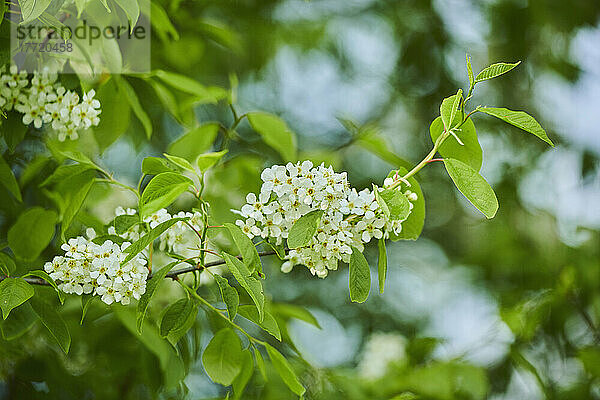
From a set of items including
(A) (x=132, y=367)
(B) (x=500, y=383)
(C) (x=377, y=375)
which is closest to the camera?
(A) (x=132, y=367)

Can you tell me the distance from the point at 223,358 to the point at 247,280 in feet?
0.53

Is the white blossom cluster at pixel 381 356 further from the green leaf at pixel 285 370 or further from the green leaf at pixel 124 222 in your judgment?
the green leaf at pixel 124 222

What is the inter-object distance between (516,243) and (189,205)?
3.15ft

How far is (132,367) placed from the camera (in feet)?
2.61

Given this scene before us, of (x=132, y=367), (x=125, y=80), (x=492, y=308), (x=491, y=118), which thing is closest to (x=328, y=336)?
(x=492, y=308)

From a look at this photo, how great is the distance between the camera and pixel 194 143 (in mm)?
721

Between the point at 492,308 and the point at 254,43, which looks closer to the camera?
the point at 254,43

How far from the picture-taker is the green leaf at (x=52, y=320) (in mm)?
480

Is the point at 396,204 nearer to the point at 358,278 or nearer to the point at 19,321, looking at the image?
the point at 358,278

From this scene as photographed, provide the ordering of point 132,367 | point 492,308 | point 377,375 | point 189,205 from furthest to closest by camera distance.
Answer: point 492,308 → point 377,375 → point 189,205 → point 132,367

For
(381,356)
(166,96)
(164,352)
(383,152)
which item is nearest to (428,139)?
(381,356)

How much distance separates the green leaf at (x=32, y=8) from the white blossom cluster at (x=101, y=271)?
0.16 metres

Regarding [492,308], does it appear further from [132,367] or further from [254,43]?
[132,367]

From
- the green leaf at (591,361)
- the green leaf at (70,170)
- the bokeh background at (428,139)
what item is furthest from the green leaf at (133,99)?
the green leaf at (591,361)
